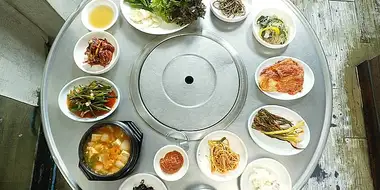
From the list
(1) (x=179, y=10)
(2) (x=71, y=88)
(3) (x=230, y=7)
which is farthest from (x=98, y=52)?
(3) (x=230, y=7)

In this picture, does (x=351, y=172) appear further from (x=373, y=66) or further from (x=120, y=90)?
(x=120, y=90)

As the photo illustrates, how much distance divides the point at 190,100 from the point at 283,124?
53 centimetres

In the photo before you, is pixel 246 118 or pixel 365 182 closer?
pixel 246 118

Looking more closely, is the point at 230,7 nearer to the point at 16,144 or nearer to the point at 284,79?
the point at 284,79

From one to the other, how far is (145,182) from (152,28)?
2.96 feet

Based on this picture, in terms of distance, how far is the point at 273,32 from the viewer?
2.21 meters

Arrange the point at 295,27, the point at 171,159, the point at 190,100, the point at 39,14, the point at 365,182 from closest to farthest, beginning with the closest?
1. the point at 171,159
2. the point at 190,100
3. the point at 295,27
4. the point at 39,14
5. the point at 365,182

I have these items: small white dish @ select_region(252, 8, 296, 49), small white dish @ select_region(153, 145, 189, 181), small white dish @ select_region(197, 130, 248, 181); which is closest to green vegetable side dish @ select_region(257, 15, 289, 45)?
small white dish @ select_region(252, 8, 296, 49)

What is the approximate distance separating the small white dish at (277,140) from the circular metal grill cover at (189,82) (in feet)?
0.47

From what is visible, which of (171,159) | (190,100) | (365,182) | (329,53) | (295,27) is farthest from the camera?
(329,53)

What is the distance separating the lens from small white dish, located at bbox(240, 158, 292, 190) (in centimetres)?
193

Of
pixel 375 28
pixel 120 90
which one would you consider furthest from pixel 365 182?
pixel 120 90

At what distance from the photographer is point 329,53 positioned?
337 cm

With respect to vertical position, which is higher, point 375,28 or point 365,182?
point 375,28
